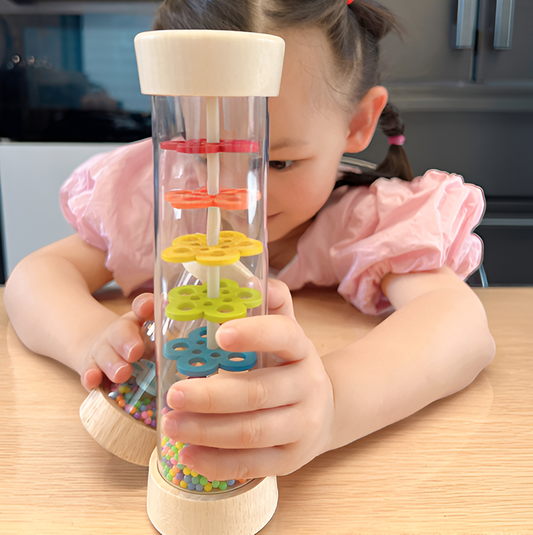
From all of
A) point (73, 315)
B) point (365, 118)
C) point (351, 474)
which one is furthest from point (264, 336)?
point (365, 118)

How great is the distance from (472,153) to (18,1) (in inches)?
54.1

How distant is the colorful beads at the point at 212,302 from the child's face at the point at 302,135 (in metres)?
0.34

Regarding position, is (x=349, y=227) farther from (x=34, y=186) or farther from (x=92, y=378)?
(x=34, y=186)

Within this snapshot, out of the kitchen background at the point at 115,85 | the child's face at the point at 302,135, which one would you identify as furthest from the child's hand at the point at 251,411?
the kitchen background at the point at 115,85

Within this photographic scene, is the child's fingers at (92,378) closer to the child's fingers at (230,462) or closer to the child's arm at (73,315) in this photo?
the child's arm at (73,315)

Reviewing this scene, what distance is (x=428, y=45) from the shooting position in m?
1.67

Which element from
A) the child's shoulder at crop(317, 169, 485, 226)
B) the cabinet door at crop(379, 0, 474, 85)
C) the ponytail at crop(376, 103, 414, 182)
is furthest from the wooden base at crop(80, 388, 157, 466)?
the cabinet door at crop(379, 0, 474, 85)

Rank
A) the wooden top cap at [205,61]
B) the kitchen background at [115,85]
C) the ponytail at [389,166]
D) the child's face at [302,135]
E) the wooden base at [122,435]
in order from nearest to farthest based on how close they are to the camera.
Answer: the wooden top cap at [205,61]
the wooden base at [122,435]
the child's face at [302,135]
the ponytail at [389,166]
the kitchen background at [115,85]

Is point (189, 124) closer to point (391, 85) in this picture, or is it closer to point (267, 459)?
point (267, 459)

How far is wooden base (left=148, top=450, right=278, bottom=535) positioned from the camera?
0.32 metres

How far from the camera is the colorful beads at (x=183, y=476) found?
33cm

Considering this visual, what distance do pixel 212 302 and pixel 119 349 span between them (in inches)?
5.7

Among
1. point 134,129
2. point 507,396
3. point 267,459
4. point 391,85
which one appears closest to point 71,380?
point 267,459

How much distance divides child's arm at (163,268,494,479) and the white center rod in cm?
3
